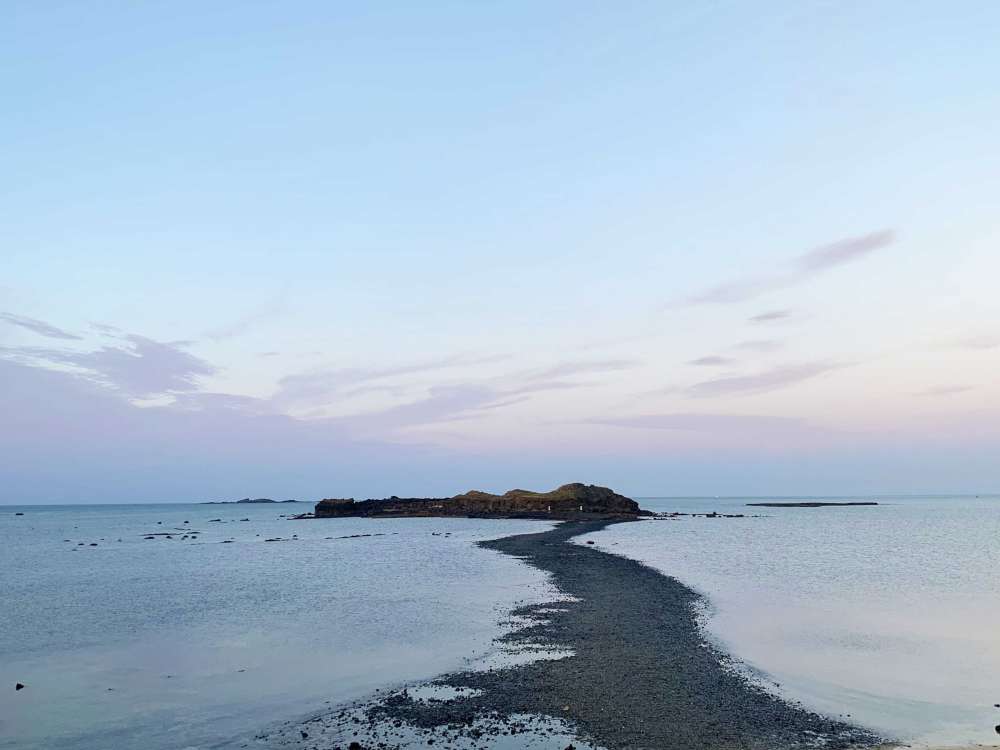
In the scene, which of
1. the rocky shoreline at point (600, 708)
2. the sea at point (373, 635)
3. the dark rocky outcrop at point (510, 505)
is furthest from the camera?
the dark rocky outcrop at point (510, 505)

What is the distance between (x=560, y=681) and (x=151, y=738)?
421 inches

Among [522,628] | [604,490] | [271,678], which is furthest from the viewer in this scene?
[604,490]

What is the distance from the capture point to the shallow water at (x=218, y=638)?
18.1m

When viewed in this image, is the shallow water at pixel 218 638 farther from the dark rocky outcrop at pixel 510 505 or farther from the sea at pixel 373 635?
the dark rocky outcrop at pixel 510 505

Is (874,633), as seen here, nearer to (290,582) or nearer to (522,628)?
(522,628)

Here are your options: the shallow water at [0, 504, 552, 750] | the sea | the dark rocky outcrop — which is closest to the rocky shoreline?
the sea

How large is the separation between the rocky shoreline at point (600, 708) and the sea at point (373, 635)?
125cm

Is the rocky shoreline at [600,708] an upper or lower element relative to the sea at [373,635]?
upper

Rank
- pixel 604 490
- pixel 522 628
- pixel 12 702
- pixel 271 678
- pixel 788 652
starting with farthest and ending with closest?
pixel 604 490, pixel 522 628, pixel 788 652, pixel 271 678, pixel 12 702

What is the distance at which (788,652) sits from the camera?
2453cm

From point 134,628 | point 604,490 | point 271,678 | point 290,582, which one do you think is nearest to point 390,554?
point 290,582

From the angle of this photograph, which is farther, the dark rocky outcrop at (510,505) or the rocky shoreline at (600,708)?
the dark rocky outcrop at (510,505)

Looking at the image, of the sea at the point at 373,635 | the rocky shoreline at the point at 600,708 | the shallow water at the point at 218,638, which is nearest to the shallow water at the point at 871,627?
the sea at the point at 373,635

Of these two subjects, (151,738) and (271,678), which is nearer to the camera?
(151,738)
